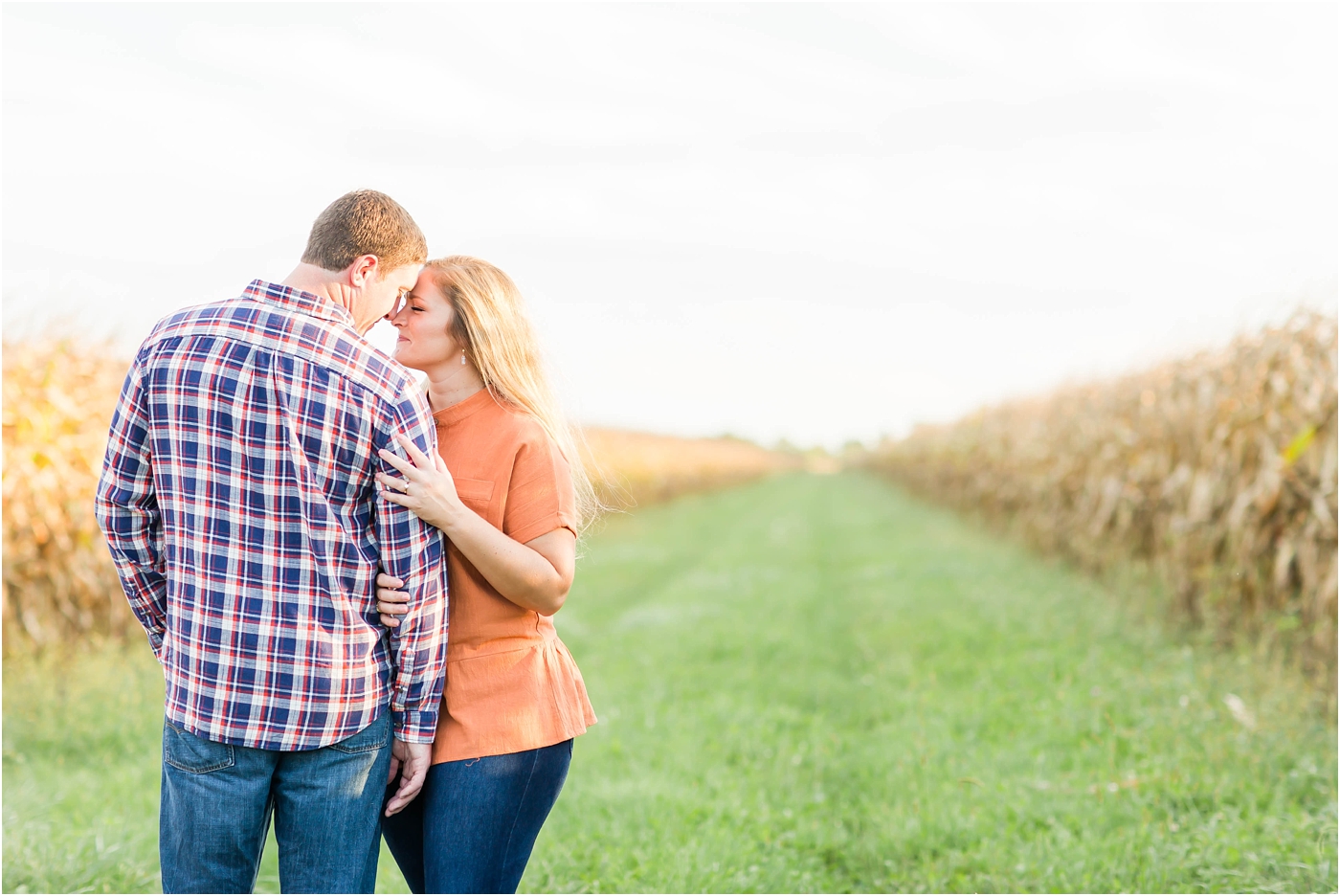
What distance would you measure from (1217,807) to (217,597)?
4106 mm

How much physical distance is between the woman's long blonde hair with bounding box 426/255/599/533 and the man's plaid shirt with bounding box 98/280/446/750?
0.77ft

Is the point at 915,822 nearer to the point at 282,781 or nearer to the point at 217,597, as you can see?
the point at 282,781

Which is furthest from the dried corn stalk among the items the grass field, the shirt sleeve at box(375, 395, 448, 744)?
the shirt sleeve at box(375, 395, 448, 744)

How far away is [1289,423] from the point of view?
19.4 feet

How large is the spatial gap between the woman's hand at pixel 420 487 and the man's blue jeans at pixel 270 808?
19.1 inches

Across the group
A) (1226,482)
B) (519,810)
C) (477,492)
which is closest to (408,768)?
(519,810)

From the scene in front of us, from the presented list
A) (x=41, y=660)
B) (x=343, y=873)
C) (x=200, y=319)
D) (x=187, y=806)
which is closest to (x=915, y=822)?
(x=343, y=873)

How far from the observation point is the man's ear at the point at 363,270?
6.57 feet

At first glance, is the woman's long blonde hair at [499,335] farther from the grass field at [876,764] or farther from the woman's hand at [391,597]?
the grass field at [876,764]

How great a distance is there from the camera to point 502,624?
2104mm

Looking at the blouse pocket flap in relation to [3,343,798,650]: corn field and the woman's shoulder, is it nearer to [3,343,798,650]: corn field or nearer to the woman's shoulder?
the woman's shoulder

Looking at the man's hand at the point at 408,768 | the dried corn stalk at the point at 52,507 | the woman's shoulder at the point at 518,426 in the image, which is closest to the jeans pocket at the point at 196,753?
the man's hand at the point at 408,768

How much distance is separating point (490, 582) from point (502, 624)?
116 millimetres

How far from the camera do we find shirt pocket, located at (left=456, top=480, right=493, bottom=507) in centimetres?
210
